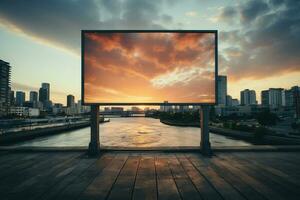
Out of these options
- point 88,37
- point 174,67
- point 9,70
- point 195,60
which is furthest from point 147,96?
point 9,70

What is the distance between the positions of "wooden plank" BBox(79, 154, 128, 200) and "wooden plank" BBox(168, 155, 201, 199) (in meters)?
2.20

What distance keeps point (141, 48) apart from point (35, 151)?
8503mm

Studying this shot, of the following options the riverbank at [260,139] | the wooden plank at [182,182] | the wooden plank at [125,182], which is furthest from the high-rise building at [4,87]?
the wooden plank at [182,182]

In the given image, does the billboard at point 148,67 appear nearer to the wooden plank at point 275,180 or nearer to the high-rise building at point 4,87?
the wooden plank at point 275,180

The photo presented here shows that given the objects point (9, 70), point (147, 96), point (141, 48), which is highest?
point (9, 70)

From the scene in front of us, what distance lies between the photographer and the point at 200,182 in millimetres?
6277

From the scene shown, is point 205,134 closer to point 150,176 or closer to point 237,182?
point 237,182

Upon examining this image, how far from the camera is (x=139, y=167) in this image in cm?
791

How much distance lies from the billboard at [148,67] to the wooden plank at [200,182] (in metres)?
3.41

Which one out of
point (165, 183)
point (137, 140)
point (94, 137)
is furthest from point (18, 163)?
point (137, 140)

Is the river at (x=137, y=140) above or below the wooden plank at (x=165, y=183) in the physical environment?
below

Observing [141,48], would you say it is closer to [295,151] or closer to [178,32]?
[178,32]

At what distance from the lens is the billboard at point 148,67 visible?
32.2 ft

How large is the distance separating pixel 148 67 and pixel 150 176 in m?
5.63
